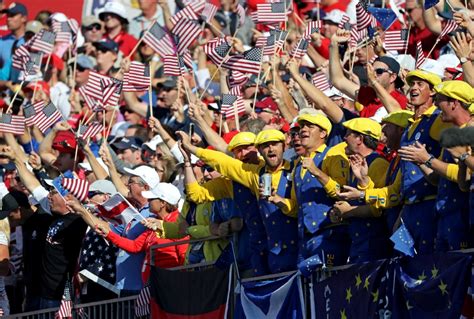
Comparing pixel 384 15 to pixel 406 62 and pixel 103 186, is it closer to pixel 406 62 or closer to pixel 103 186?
pixel 406 62

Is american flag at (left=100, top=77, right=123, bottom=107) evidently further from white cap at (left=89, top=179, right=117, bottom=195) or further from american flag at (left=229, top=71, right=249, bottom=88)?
american flag at (left=229, top=71, right=249, bottom=88)

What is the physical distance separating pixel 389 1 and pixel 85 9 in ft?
30.1

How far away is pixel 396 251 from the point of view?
11.9 metres

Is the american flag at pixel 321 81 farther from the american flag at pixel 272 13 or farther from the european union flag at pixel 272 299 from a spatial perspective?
the european union flag at pixel 272 299

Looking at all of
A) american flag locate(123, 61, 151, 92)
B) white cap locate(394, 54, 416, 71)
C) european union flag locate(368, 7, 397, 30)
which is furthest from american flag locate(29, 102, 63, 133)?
white cap locate(394, 54, 416, 71)

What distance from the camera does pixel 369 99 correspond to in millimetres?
13938

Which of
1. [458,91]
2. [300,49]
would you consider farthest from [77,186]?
[458,91]

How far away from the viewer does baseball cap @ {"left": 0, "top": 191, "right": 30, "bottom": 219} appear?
16500mm

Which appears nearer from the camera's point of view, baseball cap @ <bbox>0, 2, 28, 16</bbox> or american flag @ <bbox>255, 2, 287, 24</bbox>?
american flag @ <bbox>255, 2, 287, 24</bbox>

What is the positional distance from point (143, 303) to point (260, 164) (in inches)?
77.8

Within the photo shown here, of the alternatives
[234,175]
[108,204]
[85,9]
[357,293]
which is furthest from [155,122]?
[85,9]

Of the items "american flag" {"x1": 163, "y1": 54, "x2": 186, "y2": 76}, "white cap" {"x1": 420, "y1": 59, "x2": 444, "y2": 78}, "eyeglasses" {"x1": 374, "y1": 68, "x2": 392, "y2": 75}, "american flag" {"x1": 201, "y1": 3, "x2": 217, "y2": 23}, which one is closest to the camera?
"white cap" {"x1": 420, "y1": 59, "x2": 444, "y2": 78}

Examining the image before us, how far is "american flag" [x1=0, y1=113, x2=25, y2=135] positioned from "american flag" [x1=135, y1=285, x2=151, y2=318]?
13.4ft

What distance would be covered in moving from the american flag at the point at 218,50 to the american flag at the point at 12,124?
260cm
